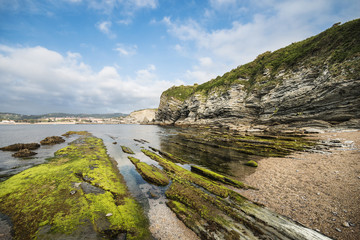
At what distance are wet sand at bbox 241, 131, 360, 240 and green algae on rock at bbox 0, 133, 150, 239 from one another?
8.05 metres

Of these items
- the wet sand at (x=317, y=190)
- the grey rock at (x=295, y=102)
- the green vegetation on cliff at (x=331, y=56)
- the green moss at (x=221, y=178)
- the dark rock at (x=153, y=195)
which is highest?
the green vegetation on cliff at (x=331, y=56)

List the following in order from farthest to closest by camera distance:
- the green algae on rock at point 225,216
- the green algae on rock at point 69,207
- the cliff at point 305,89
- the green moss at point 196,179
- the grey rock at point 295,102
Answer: the cliff at point 305,89
the grey rock at point 295,102
the green moss at point 196,179
the green algae on rock at point 69,207
the green algae on rock at point 225,216

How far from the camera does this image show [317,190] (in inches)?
343

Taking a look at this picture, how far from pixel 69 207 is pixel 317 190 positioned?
15.8 metres

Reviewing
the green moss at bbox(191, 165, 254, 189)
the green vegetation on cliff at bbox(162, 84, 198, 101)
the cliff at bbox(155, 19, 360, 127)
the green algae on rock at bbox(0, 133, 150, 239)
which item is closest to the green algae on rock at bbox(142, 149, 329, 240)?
the green moss at bbox(191, 165, 254, 189)

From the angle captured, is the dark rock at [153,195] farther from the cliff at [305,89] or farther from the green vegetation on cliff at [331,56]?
the green vegetation on cliff at [331,56]

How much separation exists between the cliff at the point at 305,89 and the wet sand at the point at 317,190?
64.7 ft

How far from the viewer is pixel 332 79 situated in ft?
95.0

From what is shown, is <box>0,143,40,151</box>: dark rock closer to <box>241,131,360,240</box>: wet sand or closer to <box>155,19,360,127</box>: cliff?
<box>241,131,360,240</box>: wet sand

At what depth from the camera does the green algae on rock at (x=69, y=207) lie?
20.0 feet

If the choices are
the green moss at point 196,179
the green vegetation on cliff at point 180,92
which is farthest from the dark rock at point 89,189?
the green vegetation on cliff at point 180,92

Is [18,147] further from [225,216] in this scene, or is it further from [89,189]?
[225,216]

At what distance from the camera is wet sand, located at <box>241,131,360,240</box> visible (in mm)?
6111

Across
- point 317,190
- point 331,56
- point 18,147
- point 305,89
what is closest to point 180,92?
point 305,89
